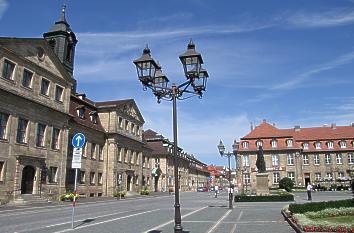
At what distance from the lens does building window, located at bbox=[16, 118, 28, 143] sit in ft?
106

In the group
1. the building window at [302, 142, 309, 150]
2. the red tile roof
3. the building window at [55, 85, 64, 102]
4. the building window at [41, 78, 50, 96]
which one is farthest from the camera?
the building window at [302, 142, 309, 150]

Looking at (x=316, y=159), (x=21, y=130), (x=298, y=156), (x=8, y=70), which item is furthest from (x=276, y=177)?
(x=8, y=70)

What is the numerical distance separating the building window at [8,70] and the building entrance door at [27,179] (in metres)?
8.60

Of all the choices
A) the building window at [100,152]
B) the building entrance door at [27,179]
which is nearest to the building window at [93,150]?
the building window at [100,152]

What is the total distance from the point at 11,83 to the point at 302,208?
85.2 ft

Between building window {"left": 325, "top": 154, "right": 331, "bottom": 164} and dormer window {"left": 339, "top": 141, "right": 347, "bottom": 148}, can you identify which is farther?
building window {"left": 325, "top": 154, "right": 331, "bottom": 164}

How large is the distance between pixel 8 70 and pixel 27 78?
269 centimetres

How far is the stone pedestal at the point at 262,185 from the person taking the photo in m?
37.2

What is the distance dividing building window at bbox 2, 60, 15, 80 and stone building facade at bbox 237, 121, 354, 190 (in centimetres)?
4946

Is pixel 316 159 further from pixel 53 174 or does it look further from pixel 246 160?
pixel 53 174

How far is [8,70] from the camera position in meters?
31.2

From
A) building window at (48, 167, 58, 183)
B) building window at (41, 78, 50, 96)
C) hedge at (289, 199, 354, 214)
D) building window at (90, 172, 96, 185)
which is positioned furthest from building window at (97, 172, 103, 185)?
hedge at (289, 199, 354, 214)

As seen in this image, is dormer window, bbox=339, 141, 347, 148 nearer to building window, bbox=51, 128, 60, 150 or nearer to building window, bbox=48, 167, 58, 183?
building window, bbox=51, 128, 60, 150

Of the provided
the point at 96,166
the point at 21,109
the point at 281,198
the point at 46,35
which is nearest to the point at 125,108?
the point at 96,166
